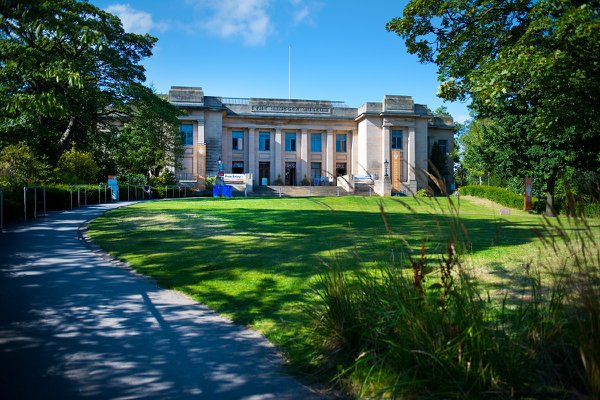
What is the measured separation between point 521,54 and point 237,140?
50.9 m

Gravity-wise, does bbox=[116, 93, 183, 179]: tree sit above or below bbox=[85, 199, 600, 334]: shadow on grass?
above

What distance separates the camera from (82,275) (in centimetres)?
715

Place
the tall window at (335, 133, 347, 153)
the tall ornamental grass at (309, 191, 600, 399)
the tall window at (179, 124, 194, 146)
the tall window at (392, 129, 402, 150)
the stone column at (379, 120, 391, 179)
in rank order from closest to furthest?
the tall ornamental grass at (309, 191, 600, 399), the tall window at (179, 124, 194, 146), the stone column at (379, 120, 391, 179), the tall window at (392, 129, 402, 150), the tall window at (335, 133, 347, 153)

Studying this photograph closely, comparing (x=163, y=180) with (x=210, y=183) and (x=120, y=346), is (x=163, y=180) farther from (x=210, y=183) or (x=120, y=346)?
(x=120, y=346)

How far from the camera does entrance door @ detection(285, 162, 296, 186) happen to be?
195ft

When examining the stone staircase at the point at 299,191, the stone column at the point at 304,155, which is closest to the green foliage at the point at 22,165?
the stone staircase at the point at 299,191

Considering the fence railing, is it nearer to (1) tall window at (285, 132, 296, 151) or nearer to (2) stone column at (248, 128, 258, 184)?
(2) stone column at (248, 128, 258, 184)

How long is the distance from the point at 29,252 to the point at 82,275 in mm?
2859

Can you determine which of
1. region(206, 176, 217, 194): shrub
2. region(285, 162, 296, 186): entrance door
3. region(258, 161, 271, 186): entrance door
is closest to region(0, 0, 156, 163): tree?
region(206, 176, 217, 194): shrub

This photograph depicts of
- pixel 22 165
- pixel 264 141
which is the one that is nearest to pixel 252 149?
pixel 264 141

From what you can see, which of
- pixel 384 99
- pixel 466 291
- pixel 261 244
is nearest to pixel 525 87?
pixel 261 244

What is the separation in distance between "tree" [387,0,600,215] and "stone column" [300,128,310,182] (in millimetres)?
43320

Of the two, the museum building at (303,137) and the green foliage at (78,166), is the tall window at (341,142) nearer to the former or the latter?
the museum building at (303,137)

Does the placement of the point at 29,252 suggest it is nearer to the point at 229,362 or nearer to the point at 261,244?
the point at 261,244
